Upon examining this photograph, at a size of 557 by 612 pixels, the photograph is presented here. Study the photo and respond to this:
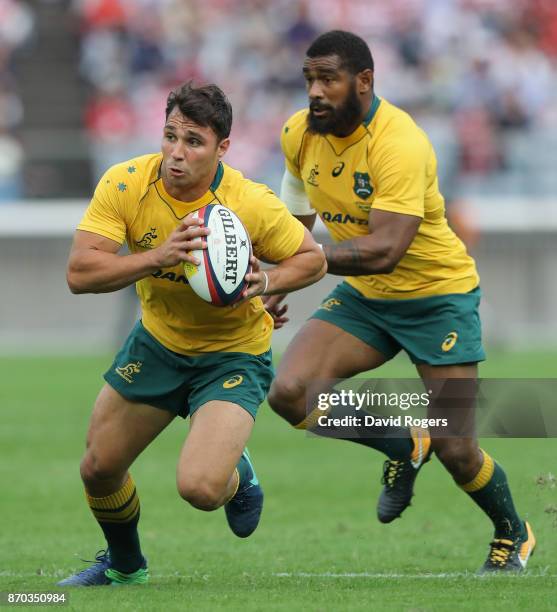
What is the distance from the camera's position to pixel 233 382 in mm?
6504

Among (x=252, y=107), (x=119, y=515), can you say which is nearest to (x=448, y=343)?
(x=119, y=515)

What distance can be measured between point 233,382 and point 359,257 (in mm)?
1056

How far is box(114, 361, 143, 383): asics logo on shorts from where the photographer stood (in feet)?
21.5

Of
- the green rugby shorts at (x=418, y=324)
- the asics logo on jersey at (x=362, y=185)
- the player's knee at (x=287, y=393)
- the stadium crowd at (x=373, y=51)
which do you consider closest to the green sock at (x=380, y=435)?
the player's knee at (x=287, y=393)

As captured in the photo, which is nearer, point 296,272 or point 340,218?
point 296,272

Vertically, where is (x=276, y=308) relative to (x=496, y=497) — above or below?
above

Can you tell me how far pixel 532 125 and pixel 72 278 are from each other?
58.5 ft

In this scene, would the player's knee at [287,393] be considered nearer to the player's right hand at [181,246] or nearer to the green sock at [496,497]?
the green sock at [496,497]

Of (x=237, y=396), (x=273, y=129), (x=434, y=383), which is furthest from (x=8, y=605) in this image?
(x=273, y=129)

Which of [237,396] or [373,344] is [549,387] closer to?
[373,344]

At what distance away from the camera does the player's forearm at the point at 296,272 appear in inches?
247

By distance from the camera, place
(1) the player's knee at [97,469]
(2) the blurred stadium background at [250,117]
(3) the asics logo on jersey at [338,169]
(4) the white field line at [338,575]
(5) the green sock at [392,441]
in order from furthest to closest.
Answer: (2) the blurred stadium background at [250,117] → (5) the green sock at [392,441] → (3) the asics logo on jersey at [338,169] → (4) the white field line at [338,575] → (1) the player's knee at [97,469]

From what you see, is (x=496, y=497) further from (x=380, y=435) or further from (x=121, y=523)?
(x=121, y=523)

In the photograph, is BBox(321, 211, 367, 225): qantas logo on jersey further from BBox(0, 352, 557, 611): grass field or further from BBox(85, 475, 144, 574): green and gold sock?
BBox(85, 475, 144, 574): green and gold sock
